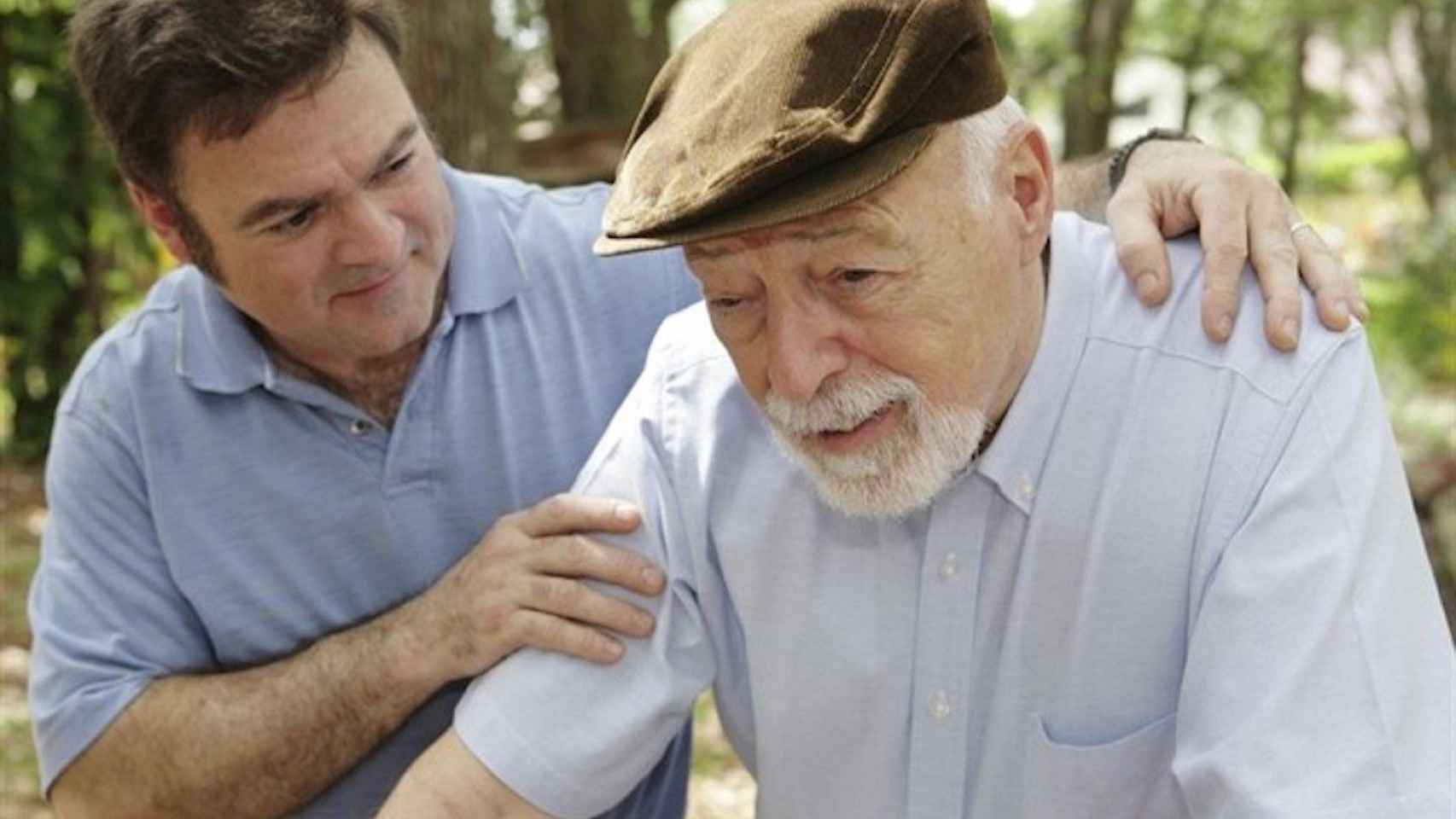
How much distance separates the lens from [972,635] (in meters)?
1.95

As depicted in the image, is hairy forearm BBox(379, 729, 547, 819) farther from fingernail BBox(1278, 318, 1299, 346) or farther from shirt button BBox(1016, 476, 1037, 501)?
fingernail BBox(1278, 318, 1299, 346)

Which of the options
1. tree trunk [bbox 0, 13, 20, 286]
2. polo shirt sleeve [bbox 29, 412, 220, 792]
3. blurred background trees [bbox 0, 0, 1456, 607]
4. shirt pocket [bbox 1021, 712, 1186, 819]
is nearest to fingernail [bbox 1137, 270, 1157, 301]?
shirt pocket [bbox 1021, 712, 1186, 819]

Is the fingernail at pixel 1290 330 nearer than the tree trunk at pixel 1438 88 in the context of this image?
Yes

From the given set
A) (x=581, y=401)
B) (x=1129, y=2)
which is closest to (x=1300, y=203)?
(x=1129, y=2)

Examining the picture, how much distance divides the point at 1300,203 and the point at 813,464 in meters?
24.4

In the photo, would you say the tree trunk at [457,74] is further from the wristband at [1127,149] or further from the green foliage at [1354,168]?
the green foliage at [1354,168]

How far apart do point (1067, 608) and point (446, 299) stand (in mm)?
1061

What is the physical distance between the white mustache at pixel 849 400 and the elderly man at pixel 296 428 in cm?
60

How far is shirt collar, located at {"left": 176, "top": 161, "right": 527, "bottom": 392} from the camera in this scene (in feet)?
8.19

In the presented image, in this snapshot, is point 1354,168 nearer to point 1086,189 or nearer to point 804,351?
point 1086,189

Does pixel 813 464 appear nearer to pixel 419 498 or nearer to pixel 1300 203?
pixel 419 498

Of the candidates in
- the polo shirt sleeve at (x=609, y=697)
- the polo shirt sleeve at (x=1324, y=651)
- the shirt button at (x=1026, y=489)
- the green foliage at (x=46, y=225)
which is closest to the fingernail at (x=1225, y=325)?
the polo shirt sleeve at (x=1324, y=651)

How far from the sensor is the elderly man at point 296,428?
2342mm

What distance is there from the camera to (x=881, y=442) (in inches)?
74.2
